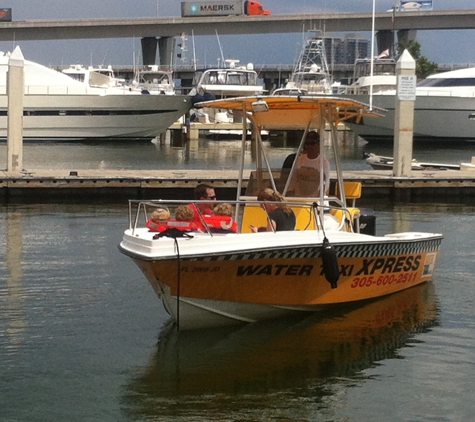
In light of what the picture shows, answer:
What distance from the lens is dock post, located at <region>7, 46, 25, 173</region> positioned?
92.8ft

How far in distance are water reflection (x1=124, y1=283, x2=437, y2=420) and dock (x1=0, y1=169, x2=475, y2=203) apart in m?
13.6

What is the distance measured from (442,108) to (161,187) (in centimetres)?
3999

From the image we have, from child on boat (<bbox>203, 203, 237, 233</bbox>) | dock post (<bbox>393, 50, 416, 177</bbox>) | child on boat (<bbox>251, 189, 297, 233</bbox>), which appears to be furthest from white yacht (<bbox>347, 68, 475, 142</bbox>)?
child on boat (<bbox>203, 203, 237, 233</bbox>)

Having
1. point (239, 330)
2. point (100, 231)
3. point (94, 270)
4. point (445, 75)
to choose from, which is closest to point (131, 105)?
point (445, 75)

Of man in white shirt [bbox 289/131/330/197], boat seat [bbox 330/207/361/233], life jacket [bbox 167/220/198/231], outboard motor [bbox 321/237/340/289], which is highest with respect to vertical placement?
man in white shirt [bbox 289/131/330/197]

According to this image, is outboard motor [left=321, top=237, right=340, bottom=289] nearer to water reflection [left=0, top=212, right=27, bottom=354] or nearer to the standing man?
the standing man

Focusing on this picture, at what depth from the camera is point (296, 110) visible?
1379cm

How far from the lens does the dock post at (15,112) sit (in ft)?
92.8

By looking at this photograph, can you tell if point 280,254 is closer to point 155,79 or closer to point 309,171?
point 309,171

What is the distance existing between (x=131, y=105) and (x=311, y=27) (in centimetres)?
3702

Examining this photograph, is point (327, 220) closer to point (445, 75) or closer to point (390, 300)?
point (390, 300)

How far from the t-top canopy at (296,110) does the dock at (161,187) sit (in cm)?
1236

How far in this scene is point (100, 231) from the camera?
21453 mm

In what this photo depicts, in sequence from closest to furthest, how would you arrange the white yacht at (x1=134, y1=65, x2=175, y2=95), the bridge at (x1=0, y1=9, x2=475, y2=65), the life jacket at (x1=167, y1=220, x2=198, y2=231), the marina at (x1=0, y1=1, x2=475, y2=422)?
the marina at (x1=0, y1=1, x2=475, y2=422) < the life jacket at (x1=167, y1=220, x2=198, y2=231) < the white yacht at (x1=134, y1=65, x2=175, y2=95) < the bridge at (x1=0, y1=9, x2=475, y2=65)
